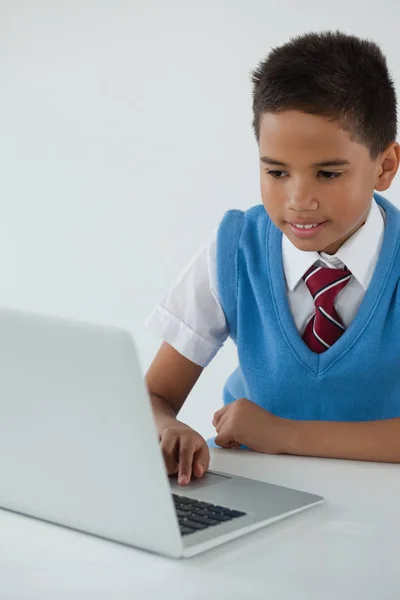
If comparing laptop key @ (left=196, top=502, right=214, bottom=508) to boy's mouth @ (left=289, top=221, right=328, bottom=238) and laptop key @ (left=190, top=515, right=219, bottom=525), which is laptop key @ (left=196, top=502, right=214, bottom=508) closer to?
laptop key @ (left=190, top=515, right=219, bottom=525)

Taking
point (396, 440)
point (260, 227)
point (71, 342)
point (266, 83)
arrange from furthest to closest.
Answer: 1. point (260, 227)
2. point (266, 83)
3. point (396, 440)
4. point (71, 342)

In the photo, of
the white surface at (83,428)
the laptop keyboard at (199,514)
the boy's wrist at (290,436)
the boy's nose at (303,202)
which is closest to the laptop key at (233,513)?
the laptop keyboard at (199,514)

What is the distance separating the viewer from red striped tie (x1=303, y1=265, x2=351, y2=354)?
55.2 inches

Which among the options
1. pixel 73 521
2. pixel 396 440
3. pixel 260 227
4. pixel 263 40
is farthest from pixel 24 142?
pixel 73 521

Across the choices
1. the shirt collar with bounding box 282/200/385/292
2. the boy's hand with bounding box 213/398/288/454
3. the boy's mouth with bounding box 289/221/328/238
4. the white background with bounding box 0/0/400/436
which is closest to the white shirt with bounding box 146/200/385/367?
the shirt collar with bounding box 282/200/385/292

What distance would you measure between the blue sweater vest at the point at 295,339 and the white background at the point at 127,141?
3.52 ft

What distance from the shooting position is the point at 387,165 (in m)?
1.43

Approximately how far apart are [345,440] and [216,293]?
0.39 m

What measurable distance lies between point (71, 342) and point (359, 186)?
27.0 inches

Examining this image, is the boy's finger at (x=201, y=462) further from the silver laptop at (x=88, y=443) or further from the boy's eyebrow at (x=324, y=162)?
the boy's eyebrow at (x=324, y=162)

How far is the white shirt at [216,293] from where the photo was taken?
142 cm

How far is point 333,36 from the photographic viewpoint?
1387 mm

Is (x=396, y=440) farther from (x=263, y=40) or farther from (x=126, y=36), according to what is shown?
(x=126, y=36)

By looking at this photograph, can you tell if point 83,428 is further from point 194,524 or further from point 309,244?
point 309,244
